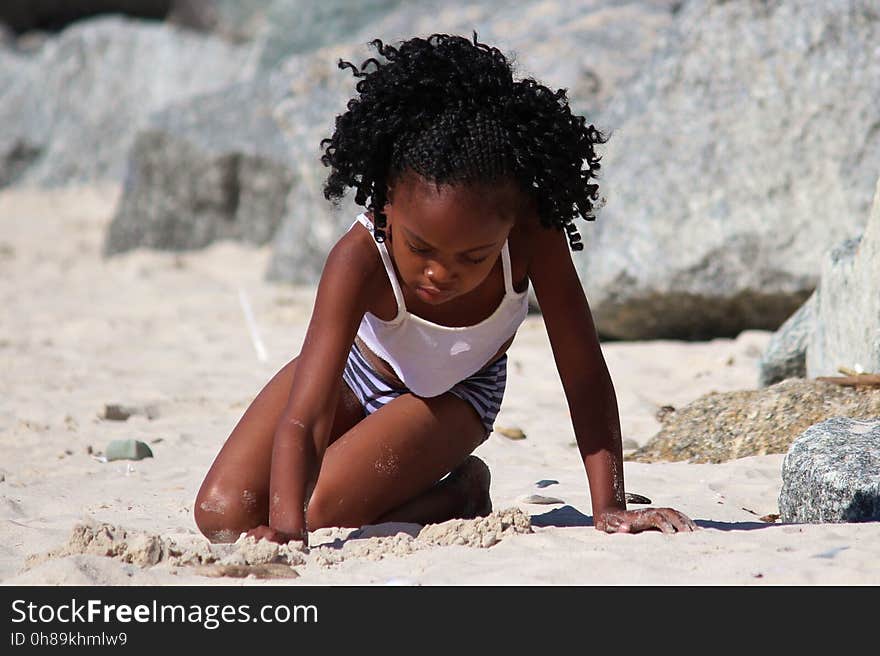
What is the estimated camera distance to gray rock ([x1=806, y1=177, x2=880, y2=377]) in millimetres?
4234

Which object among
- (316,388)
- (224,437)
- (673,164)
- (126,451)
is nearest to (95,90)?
(673,164)

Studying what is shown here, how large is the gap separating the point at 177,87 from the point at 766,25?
7889 millimetres

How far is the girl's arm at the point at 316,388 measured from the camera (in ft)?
9.95

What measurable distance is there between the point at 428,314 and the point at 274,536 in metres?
0.77

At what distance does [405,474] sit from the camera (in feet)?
11.5

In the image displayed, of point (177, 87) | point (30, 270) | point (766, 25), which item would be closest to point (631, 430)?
point (766, 25)

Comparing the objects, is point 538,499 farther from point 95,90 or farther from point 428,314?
→ point 95,90

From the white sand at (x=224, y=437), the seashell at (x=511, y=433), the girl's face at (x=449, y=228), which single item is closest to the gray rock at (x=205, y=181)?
the white sand at (x=224, y=437)

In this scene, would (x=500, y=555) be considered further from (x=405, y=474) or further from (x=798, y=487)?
(x=798, y=487)

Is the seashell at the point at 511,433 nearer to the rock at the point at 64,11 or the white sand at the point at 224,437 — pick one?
the white sand at the point at 224,437

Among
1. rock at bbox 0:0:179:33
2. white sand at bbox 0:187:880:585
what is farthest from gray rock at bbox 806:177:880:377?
rock at bbox 0:0:179:33

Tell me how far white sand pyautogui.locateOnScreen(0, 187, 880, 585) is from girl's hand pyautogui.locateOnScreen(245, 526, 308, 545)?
1.9 inches

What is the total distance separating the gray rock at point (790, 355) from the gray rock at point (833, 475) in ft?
4.70

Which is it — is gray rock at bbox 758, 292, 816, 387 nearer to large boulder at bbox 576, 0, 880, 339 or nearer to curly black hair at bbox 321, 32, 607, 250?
large boulder at bbox 576, 0, 880, 339
